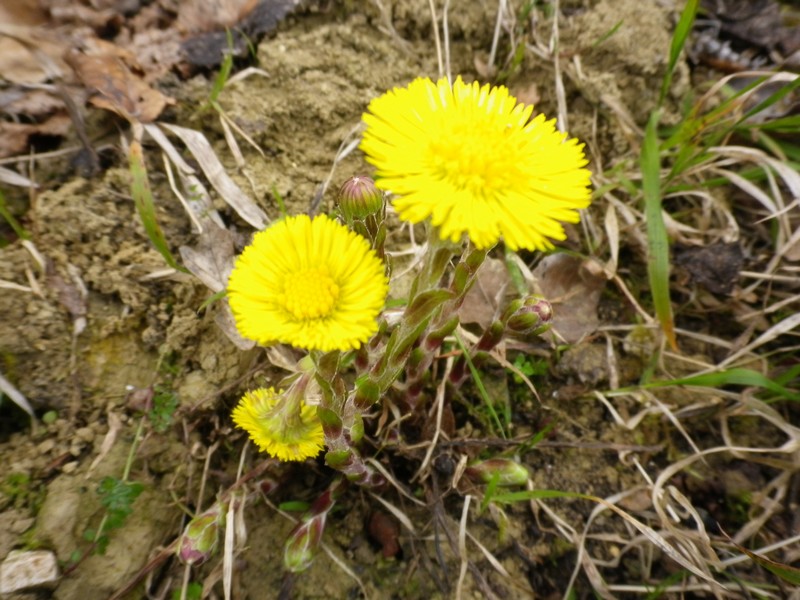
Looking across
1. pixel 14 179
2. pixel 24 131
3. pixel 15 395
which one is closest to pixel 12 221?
pixel 14 179

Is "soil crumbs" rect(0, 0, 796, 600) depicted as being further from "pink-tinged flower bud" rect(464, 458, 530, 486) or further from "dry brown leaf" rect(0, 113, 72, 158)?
"dry brown leaf" rect(0, 113, 72, 158)

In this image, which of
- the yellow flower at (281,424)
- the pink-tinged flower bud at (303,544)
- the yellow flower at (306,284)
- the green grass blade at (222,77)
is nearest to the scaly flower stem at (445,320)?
the yellow flower at (306,284)

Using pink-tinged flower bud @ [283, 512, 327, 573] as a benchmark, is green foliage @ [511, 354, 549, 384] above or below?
above

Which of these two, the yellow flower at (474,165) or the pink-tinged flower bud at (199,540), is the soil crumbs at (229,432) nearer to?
the pink-tinged flower bud at (199,540)

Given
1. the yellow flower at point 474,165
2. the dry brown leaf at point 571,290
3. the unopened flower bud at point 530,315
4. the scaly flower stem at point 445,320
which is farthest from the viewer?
the dry brown leaf at point 571,290

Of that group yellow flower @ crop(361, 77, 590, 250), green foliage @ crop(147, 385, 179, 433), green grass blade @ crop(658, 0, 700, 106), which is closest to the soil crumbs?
green foliage @ crop(147, 385, 179, 433)

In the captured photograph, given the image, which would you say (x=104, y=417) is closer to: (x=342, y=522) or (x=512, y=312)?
(x=342, y=522)

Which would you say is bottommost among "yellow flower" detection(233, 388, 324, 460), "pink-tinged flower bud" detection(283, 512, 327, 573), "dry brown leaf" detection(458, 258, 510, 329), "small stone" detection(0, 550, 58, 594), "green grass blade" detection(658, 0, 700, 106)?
"small stone" detection(0, 550, 58, 594)

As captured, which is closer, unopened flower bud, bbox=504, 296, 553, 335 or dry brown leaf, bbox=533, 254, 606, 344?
unopened flower bud, bbox=504, 296, 553, 335
